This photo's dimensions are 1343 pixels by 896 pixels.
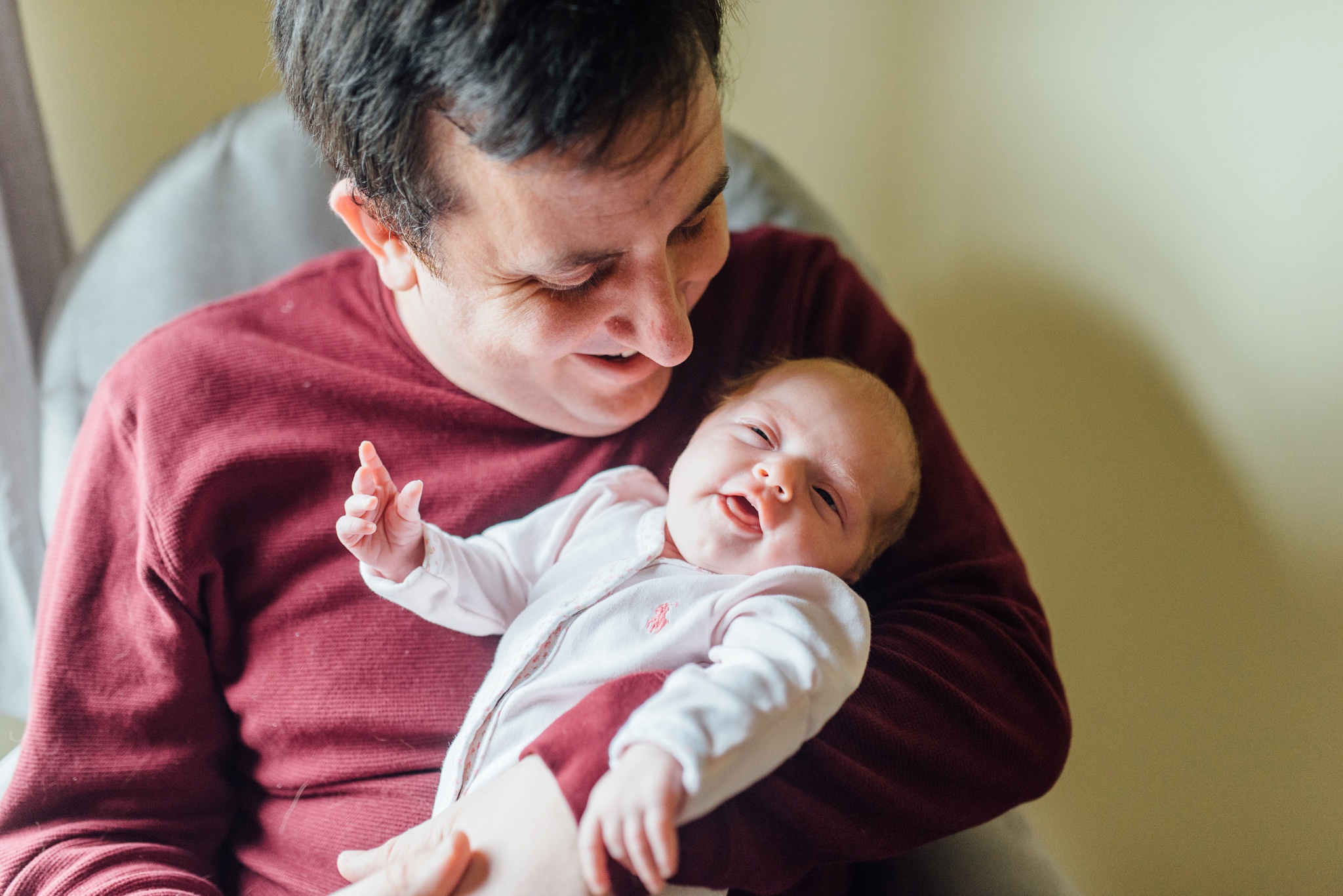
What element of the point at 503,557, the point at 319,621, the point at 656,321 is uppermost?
the point at 656,321

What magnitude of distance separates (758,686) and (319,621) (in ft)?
1.85

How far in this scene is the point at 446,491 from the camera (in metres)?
1.15

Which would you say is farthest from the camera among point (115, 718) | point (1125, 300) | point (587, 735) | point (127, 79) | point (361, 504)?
point (127, 79)

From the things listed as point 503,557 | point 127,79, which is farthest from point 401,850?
point 127,79

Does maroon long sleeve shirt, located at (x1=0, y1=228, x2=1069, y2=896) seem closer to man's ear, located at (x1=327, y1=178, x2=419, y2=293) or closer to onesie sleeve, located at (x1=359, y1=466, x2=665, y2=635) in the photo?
onesie sleeve, located at (x1=359, y1=466, x2=665, y2=635)

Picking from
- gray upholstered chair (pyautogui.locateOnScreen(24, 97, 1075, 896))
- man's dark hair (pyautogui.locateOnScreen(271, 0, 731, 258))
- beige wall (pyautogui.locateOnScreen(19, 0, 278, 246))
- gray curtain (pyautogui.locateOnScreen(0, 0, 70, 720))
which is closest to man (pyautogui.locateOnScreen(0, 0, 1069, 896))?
man's dark hair (pyautogui.locateOnScreen(271, 0, 731, 258))

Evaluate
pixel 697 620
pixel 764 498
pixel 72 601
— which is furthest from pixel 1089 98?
pixel 72 601

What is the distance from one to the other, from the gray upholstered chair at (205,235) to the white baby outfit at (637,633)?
678mm

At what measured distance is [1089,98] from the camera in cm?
139

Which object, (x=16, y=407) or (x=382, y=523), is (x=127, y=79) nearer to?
(x=16, y=407)

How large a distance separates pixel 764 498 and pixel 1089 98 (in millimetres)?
856

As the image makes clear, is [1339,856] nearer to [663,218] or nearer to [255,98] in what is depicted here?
[663,218]

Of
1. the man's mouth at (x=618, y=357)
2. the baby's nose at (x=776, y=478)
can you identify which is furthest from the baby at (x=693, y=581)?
the man's mouth at (x=618, y=357)

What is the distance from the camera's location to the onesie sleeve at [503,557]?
1030 millimetres
